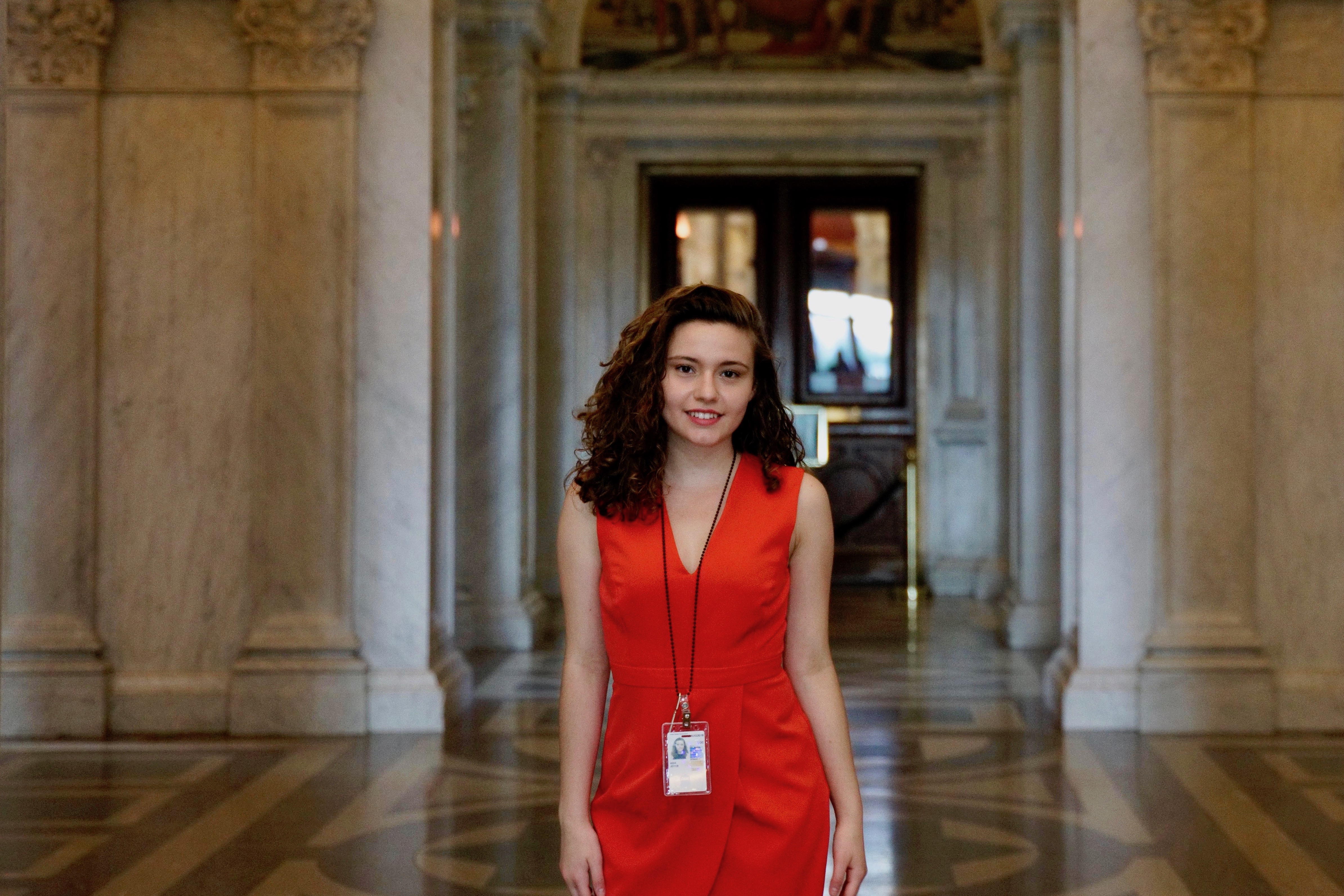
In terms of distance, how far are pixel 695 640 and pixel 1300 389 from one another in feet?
19.7

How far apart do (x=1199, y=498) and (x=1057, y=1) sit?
14.1ft

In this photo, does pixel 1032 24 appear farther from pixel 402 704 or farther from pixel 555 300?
pixel 402 704

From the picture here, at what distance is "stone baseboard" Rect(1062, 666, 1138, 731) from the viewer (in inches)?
296

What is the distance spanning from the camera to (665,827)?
7.80 ft

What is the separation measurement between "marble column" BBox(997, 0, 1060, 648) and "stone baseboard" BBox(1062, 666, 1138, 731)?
3.00 meters

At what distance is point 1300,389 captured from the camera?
25.0 feet

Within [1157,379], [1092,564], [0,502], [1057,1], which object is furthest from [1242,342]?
[0,502]

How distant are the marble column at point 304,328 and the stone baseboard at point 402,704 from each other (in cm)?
6

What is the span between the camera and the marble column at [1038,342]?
10.6 metres

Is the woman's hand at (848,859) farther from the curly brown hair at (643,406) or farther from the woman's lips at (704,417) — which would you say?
the woman's lips at (704,417)

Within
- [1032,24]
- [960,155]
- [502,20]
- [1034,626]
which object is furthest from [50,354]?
[960,155]

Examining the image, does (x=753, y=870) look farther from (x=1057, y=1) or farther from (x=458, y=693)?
(x=1057, y=1)

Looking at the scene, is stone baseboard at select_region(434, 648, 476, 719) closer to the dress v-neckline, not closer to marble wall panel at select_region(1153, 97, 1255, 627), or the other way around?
marble wall panel at select_region(1153, 97, 1255, 627)

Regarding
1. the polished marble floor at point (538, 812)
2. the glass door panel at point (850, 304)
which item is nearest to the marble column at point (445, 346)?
the polished marble floor at point (538, 812)
